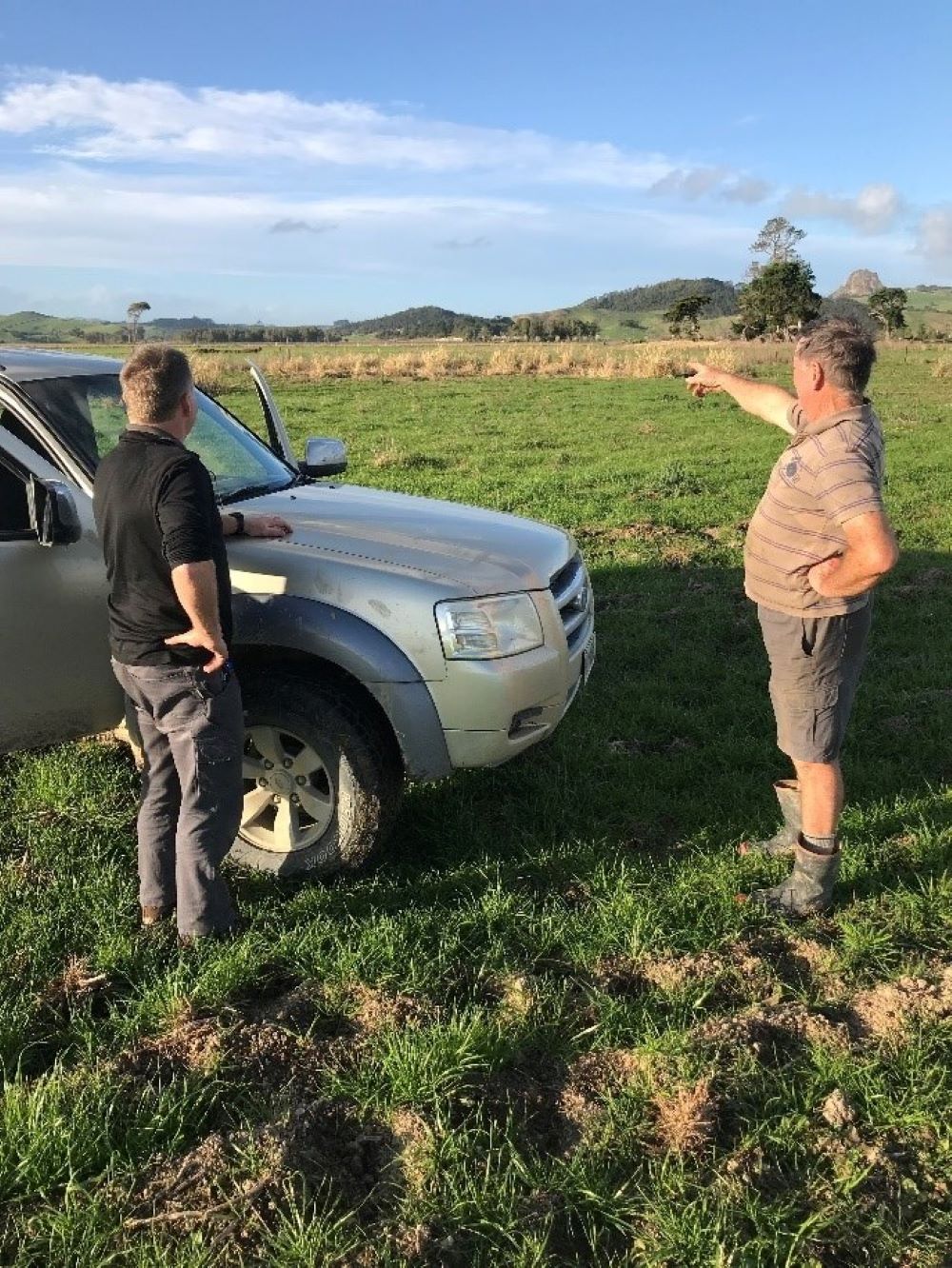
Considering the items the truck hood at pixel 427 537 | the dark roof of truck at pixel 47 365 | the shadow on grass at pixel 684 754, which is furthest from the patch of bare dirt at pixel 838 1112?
the dark roof of truck at pixel 47 365

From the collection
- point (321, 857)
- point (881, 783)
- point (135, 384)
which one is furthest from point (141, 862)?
point (881, 783)

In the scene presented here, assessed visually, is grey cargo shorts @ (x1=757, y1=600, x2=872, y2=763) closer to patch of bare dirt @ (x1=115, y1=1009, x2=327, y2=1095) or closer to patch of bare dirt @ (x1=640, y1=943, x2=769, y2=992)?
patch of bare dirt @ (x1=640, y1=943, x2=769, y2=992)

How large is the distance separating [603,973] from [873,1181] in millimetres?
1016

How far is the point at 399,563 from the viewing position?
12.0 ft

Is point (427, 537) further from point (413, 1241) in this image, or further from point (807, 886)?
point (413, 1241)

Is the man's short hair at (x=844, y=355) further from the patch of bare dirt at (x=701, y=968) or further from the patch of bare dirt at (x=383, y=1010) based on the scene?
the patch of bare dirt at (x=383, y=1010)

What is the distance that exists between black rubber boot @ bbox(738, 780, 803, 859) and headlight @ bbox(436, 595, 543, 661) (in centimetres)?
124

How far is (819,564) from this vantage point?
333 cm

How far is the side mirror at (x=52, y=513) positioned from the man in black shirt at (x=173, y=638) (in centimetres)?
32

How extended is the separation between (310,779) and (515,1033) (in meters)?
1.30

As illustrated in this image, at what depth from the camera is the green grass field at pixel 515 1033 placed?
2.28m

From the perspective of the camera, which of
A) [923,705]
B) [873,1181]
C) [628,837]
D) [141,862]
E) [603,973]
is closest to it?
[873,1181]

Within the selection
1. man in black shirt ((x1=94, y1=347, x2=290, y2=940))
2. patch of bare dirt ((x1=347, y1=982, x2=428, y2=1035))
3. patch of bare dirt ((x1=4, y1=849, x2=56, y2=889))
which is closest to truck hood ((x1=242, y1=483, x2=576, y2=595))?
man in black shirt ((x1=94, y1=347, x2=290, y2=940))

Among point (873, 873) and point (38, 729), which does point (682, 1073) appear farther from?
point (38, 729)
